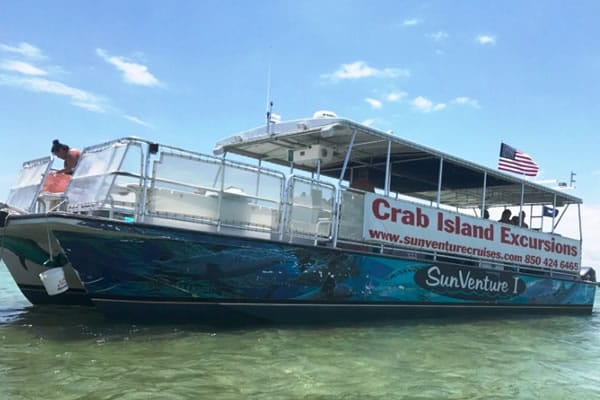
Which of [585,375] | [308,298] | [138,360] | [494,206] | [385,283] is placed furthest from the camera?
[494,206]

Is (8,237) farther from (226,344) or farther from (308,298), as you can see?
(308,298)

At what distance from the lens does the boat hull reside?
749cm

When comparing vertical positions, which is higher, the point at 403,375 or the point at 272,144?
the point at 272,144

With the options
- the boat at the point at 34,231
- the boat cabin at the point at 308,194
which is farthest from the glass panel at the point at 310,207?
the boat at the point at 34,231

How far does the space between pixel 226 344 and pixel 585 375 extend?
4.30 metres

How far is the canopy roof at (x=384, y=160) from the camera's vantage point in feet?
31.3

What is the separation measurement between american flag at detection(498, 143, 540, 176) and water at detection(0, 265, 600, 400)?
4.87 metres

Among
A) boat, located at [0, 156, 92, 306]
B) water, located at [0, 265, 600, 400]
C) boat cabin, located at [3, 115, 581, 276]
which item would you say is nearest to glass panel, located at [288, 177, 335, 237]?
boat cabin, located at [3, 115, 581, 276]

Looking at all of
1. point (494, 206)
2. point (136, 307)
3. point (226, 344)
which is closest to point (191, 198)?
point (136, 307)

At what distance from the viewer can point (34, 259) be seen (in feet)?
27.9

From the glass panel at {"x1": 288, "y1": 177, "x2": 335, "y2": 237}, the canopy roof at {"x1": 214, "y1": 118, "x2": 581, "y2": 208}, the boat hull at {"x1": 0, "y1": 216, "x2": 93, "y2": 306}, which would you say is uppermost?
the canopy roof at {"x1": 214, "y1": 118, "x2": 581, "y2": 208}

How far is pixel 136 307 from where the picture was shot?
7129mm

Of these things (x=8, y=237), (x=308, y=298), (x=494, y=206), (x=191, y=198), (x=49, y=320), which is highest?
(x=494, y=206)

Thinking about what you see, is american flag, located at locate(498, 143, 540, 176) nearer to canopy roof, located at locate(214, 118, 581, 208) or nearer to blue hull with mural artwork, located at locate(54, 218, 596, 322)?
canopy roof, located at locate(214, 118, 581, 208)
